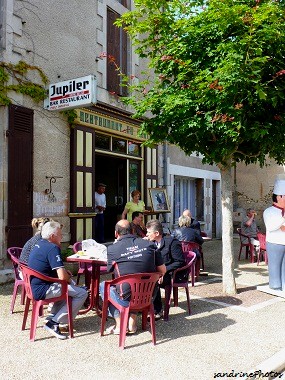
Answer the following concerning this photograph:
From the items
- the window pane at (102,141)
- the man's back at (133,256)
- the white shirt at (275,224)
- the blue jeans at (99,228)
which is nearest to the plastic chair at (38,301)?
the man's back at (133,256)

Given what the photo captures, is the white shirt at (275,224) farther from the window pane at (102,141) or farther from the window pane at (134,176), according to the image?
the window pane at (134,176)

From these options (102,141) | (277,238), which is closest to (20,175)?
(102,141)

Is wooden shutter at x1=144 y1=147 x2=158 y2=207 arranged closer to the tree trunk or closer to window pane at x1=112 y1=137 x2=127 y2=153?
window pane at x1=112 y1=137 x2=127 y2=153

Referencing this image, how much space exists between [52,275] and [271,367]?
2.43 metres

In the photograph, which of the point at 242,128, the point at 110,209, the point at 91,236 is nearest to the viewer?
the point at 242,128

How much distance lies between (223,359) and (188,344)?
49 centimetres

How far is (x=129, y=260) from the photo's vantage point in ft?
14.2

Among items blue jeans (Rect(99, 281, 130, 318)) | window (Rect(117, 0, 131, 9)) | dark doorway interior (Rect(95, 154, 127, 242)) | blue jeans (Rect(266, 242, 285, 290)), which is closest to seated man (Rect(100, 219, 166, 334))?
blue jeans (Rect(99, 281, 130, 318))

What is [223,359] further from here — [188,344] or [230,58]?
[230,58]

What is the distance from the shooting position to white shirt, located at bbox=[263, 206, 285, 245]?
646cm

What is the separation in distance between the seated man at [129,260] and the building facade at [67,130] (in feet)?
11.1

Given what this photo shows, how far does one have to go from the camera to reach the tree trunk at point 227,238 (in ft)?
21.1

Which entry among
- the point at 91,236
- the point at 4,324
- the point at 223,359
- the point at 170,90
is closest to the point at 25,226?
the point at 91,236

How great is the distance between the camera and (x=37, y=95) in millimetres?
7902
